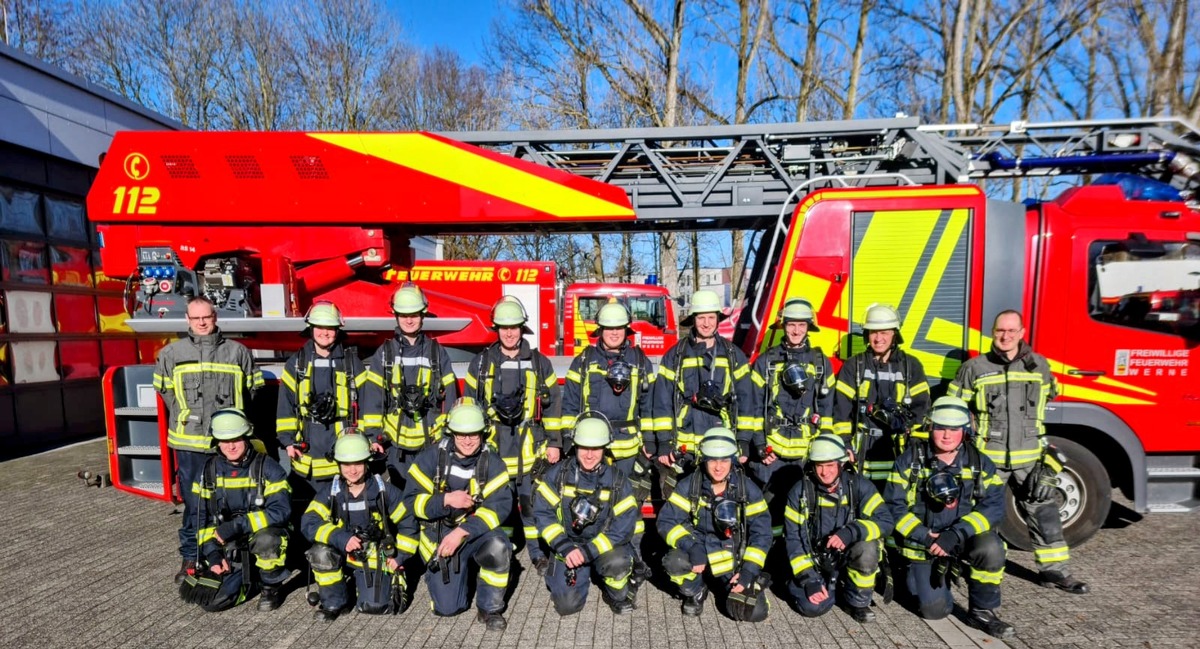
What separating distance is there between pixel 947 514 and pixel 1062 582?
104 centimetres

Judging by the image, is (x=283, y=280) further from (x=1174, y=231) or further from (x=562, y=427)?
(x=1174, y=231)

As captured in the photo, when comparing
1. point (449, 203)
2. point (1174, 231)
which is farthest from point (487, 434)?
point (1174, 231)

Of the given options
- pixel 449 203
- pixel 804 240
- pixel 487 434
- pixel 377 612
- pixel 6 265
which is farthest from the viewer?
pixel 6 265

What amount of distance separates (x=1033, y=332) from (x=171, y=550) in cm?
682

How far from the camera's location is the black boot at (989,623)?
11.2 ft

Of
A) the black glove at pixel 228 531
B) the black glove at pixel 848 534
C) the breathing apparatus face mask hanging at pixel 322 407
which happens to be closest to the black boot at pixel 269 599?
the black glove at pixel 228 531

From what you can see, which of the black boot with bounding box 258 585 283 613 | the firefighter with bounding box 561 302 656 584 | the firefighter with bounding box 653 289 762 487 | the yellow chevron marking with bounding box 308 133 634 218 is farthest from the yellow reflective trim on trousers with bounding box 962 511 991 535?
the black boot with bounding box 258 585 283 613

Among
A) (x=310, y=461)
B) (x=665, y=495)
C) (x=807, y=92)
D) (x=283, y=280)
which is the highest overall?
(x=807, y=92)

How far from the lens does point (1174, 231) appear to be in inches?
167

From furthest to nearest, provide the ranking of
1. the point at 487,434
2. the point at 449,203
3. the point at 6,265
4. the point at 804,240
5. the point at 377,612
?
the point at 6,265 < the point at 449,203 < the point at 804,240 < the point at 487,434 < the point at 377,612

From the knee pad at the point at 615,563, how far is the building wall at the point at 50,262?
929 cm

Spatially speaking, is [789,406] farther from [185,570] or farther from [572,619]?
[185,570]

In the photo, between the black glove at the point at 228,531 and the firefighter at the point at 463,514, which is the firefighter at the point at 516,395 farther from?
the black glove at the point at 228,531

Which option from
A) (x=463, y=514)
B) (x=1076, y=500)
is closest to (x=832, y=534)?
(x=1076, y=500)
